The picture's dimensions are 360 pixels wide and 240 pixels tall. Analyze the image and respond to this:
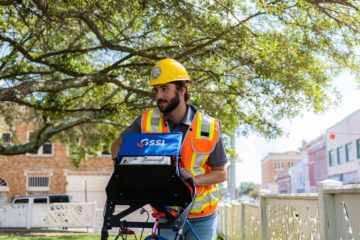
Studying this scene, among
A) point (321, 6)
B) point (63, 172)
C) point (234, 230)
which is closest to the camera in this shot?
point (321, 6)

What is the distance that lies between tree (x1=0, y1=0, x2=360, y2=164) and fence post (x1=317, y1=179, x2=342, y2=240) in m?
4.82

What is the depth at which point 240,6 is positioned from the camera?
9.34 meters

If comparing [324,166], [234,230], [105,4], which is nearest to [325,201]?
[105,4]

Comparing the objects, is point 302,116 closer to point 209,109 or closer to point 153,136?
point 209,109

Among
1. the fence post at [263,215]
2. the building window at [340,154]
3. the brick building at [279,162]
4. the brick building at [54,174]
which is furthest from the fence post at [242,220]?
the brick building at [279,162]

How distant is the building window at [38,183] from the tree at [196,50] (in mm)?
27438

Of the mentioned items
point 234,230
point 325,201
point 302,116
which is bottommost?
point 234,230

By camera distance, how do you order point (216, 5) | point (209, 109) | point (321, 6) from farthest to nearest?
1. point (209, 109)
2. point (321, 6)
3. point (216, 5)

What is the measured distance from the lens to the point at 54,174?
135 feet

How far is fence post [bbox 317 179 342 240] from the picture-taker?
13.2ft

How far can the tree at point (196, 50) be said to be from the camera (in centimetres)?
945

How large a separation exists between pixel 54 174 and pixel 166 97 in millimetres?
39330

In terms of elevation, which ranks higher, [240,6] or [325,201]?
[240,6]

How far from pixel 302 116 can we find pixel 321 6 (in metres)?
3.55
